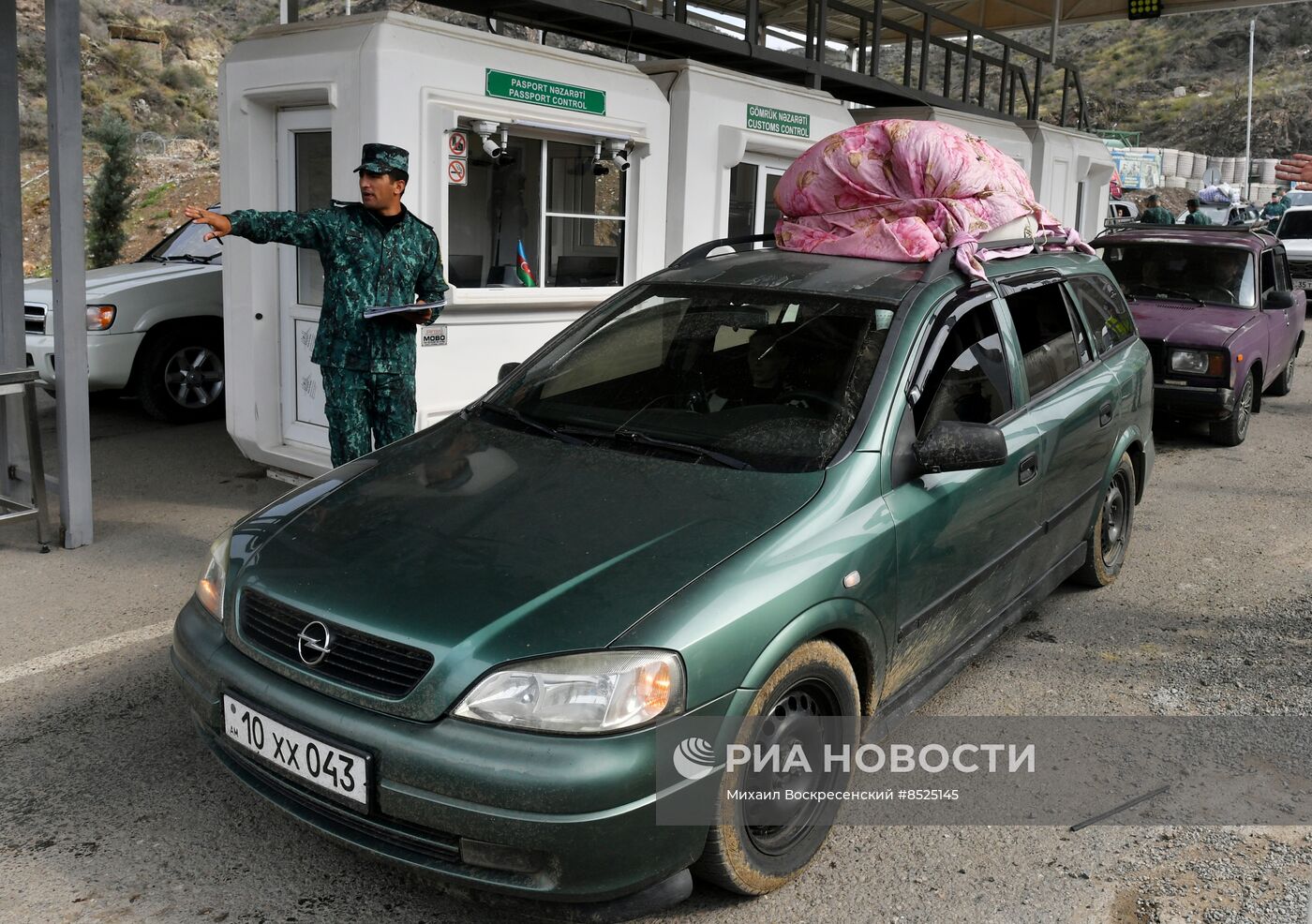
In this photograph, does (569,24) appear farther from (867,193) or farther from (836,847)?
(836,847)

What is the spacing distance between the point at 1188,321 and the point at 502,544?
303 inches

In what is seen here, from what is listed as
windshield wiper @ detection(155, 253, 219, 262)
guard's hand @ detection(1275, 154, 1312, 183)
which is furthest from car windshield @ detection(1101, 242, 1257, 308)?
windshield wiper @ detection(155, 253, 219, 262)

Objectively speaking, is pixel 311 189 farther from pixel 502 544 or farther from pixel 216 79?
pixel 216 79

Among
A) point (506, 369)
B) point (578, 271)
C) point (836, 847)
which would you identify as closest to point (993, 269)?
point (506, 369)

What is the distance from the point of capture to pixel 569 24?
8.80 meters

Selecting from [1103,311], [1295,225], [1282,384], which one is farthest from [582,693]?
[1295,225]

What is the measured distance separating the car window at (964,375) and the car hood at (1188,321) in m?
5.24

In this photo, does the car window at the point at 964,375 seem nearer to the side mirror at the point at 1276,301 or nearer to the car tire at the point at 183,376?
the side mirror at the point at 1276,301

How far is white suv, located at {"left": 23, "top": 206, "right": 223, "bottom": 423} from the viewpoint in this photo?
842 cm

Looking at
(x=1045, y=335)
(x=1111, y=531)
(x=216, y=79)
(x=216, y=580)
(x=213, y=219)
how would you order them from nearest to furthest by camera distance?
(x=216, y=580), (x=1045, y=335), (x=213, y=219), (x=1111, y=531), (x=216, y=79)

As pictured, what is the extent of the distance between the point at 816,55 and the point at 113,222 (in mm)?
13983

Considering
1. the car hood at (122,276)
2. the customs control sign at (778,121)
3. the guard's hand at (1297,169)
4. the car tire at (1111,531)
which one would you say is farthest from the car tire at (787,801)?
the car hood at (122,276)

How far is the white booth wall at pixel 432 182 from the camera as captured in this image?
6.30 m

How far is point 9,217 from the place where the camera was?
6.00 metres
